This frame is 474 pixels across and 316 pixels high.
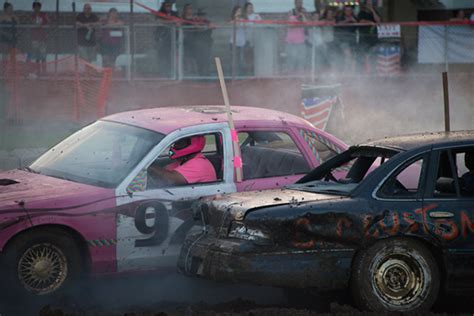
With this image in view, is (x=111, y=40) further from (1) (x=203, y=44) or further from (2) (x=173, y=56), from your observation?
(1) (x=203, y=44)

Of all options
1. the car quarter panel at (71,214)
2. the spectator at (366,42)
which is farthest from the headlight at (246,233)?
the spectator at (366,42)

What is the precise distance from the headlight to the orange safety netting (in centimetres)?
1065

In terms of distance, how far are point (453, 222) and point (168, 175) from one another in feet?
8.25

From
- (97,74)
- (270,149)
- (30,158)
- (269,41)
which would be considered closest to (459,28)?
(269,41)

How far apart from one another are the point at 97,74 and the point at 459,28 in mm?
7761

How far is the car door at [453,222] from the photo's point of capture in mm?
6461

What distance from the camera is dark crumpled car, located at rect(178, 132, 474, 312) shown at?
20.7 feet

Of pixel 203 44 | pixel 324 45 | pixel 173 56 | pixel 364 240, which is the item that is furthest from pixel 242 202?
pixel 324 45

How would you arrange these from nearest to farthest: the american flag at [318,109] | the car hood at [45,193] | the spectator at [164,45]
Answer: the car hood at [45,193]
the spectator at [164,45]
the american flag at [318,109]

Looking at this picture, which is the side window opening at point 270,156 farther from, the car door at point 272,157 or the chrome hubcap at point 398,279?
the chrome hubcap at point 398,279

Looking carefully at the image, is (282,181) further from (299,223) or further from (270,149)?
(299,223)

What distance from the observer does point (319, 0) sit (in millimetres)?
20719

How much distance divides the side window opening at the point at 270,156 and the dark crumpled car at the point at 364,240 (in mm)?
1556

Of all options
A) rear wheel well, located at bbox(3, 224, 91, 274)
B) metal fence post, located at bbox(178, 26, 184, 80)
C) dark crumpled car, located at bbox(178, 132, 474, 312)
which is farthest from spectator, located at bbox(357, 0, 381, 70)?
rear wheel well, located at bbox(3, 224, 91, 274)
